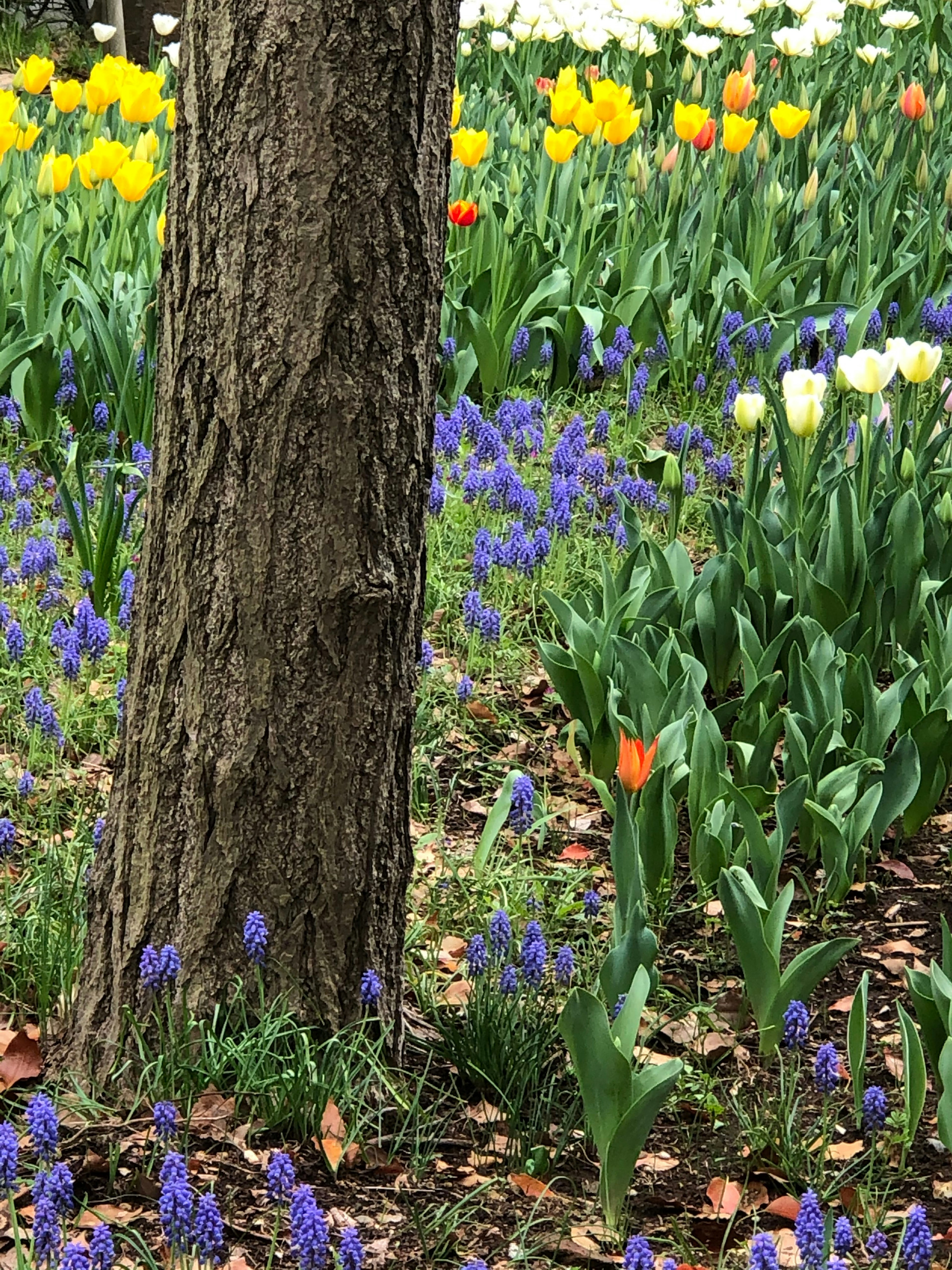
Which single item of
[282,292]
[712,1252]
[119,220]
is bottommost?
[712,1252]

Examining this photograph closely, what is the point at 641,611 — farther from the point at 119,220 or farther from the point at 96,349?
the point at 119,220

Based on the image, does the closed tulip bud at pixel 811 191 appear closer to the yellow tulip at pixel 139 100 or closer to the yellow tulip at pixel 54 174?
the yellow tulip at pixel 139 100

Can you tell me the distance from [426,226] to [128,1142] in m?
1.19

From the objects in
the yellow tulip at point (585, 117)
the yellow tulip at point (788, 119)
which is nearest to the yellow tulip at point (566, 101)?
the yellow tulip at point (585, 117)

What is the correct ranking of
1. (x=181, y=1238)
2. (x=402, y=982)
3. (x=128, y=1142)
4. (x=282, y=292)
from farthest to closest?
1. (x=402, y=982)
2. (x=128, y=1142)
3. (x=282, y=292)
4. (x=181, y=1238)

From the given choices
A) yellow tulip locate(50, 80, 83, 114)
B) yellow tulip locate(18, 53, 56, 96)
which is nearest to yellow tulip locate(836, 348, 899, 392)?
yellow tulip locate(18, 53, 56, 96)

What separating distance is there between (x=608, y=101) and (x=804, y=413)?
7.94 feet

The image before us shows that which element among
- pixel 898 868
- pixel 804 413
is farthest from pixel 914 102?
pixel 898 868

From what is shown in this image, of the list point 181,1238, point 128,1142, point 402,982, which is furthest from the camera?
point 402,982

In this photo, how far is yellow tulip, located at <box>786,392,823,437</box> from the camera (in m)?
2.94

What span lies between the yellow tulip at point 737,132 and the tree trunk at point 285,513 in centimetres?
325

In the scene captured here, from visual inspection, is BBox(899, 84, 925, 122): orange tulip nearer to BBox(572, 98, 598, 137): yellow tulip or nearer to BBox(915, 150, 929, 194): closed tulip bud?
BBox(915, 150, 929, 194): closed tulip bud

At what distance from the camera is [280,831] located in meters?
1.88

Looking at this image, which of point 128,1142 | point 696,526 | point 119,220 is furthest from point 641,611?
point 119,220
